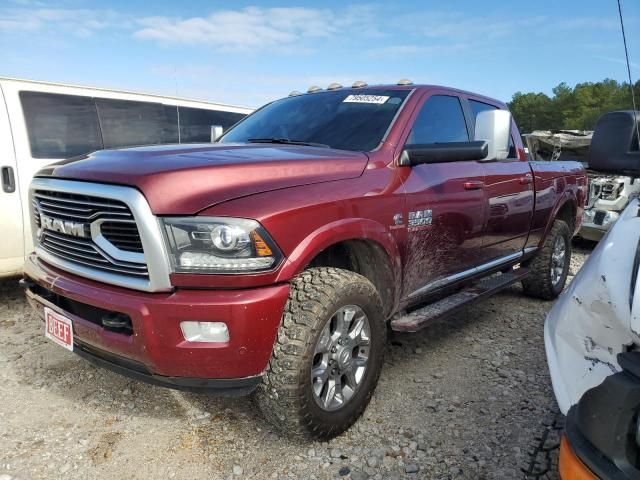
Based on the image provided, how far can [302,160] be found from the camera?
97.7 inches

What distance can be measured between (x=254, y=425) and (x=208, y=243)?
113cm

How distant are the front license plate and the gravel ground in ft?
1.58

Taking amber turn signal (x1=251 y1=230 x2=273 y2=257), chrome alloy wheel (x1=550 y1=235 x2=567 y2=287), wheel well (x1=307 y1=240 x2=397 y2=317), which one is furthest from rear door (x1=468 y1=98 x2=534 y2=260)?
amber turn signal (x1=251 y1=230 x2=273 y2=257)

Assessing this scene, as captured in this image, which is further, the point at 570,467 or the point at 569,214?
the point at 569,214

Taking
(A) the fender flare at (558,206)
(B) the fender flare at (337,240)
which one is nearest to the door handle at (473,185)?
(B) the fender flare at (337,240)

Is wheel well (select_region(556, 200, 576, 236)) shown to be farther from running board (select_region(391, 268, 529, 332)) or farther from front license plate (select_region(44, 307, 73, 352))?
front license plate (select_region(44, 307, 73, 352))

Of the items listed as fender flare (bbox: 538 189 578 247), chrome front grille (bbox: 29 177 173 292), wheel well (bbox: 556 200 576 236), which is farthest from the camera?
wheel well (bbox: 556 200 576 236)

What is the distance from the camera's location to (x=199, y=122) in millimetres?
5898

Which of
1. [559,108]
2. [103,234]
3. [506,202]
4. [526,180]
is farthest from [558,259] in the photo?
[559,108]

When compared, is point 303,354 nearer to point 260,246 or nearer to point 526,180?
point 260,246

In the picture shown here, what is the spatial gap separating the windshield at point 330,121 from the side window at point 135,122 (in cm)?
177

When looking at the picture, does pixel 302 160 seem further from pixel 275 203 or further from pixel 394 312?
pixel 394 312

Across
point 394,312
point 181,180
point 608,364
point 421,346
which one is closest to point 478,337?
point 421,346

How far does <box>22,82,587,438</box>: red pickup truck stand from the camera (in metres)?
2.04
